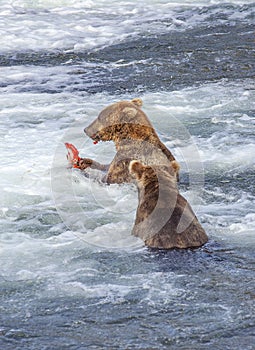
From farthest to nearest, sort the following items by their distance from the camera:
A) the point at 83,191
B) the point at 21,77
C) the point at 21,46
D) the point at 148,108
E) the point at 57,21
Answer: the point at 57,21, the point at 21,46, the point at 21,77, the point at 148,108, the point at 83,191

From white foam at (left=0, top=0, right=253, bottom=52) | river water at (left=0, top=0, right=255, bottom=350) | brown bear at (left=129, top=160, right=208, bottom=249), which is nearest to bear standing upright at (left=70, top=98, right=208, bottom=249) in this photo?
brown bear at (left=129, top=160, right=208, bottom=249)

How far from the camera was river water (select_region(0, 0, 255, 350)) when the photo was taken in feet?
16.1

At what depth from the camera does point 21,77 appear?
11.5 meters

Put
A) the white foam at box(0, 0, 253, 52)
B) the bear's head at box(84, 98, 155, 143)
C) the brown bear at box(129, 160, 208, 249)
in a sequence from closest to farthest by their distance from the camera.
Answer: the brown bear at box(129, 160, 208, 249)
the bear's head at box(84, 98, 155, 143)
the white foam at box(0, 0, 253, 52)

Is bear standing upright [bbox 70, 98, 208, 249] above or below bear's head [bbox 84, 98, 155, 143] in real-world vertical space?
below

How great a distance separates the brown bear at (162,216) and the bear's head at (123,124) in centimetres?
91

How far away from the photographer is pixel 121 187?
7398 millimetres

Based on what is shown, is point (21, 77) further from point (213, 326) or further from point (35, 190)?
point (213, 326)

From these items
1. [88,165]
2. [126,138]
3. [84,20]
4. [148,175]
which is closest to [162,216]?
[148,175]

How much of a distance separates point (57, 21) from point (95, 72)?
3.65m

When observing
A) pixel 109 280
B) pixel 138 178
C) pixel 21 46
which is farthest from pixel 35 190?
pixel 21 46

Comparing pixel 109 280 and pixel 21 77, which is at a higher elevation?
pixel 21 77

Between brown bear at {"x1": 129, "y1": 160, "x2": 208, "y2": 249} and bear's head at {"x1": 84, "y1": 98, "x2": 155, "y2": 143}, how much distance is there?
91 cm

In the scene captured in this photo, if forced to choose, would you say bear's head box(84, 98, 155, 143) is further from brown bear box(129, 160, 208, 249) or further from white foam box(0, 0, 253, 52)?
white foam box(0, 0, 253, 52)
